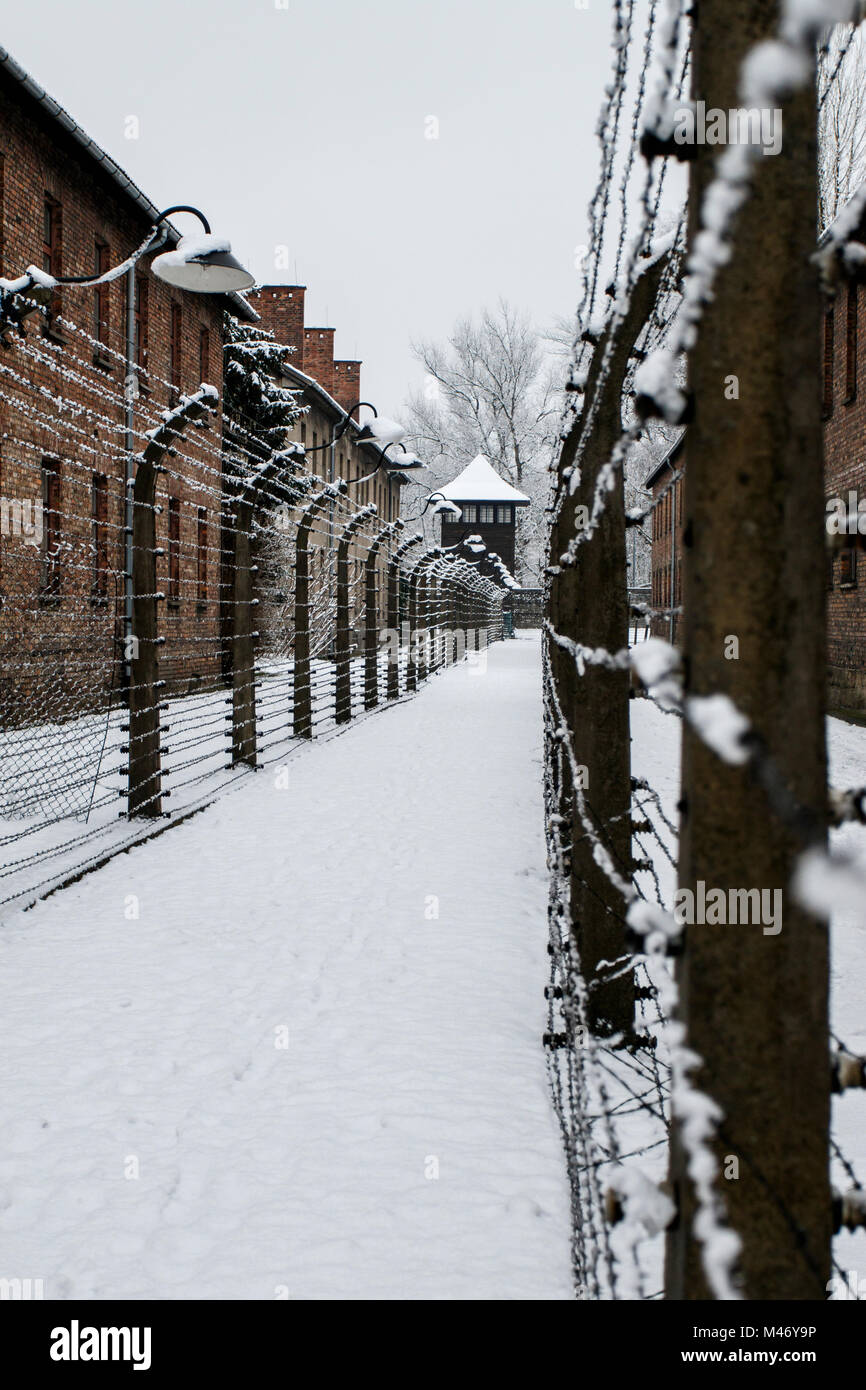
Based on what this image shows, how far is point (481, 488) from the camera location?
65562mm

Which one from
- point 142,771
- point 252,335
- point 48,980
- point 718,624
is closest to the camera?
point 718,624

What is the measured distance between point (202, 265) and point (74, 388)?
9572 mm

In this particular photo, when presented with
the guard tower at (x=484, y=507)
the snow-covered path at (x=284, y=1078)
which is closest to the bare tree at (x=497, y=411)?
the guard tower at (x=484, y=507)

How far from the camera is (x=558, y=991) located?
12.7 feet

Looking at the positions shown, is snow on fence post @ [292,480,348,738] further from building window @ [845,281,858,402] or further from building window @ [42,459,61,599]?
building window @ [845,281,858,402]

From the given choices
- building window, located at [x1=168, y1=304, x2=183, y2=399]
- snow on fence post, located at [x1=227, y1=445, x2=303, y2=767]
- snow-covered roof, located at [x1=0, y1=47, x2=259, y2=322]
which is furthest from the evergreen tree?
snow on fence post, located at [x1=227, y1=445, x2=303, y2=767]

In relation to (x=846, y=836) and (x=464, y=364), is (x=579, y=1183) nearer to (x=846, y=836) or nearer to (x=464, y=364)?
(x=846, y=836)

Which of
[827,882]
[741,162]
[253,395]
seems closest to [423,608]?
[253,395]

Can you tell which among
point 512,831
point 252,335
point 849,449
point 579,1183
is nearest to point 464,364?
point 252,335

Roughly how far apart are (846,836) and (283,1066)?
4.55 meters

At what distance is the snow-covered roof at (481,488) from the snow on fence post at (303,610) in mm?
53001

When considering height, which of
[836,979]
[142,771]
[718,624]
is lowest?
[836,979]
